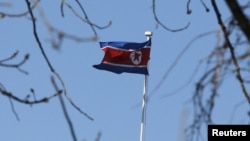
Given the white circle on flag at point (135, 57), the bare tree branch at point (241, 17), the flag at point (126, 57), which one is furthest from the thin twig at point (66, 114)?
the white circle on flag at point (135, 57)

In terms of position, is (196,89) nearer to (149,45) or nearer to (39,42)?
(39,42)

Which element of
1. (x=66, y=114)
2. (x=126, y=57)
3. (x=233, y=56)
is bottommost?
(x=66, y=114)

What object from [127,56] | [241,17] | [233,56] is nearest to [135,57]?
[127,56]

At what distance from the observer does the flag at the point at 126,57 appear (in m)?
22.2

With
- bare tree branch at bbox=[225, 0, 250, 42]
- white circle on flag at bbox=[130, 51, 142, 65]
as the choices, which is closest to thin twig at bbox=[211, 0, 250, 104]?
bare tree branch at bbox=[225, 0, 250, 42]

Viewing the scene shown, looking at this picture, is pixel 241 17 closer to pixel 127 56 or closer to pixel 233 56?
pixel 233 56

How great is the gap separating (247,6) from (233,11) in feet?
0.97

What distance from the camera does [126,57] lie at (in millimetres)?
22609

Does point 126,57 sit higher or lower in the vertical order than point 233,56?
higher

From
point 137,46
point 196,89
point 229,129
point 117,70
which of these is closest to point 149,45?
point 137,46

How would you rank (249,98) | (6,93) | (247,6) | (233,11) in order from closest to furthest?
(233,11)
(249,98)
(247,6)
(6,93)

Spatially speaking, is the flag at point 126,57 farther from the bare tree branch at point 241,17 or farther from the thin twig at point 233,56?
the bare tree branch at point 241,17

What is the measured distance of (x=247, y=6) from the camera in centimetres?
146

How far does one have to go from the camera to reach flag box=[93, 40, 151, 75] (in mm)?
22188
